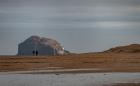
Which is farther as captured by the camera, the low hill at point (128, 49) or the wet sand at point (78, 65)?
the low hill at point (128, 49)

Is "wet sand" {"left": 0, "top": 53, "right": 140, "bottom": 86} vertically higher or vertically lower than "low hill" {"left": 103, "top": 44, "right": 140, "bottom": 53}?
lower

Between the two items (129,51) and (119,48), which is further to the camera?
(119,48)

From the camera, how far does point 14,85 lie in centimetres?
2889

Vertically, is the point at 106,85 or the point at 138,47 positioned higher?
the point at 138,47

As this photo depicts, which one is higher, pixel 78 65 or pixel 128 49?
pixel 128 49

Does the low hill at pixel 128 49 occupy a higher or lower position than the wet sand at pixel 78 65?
higher

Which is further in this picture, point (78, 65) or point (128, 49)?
point (128, 49)

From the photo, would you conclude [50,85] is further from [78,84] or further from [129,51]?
[129,51]

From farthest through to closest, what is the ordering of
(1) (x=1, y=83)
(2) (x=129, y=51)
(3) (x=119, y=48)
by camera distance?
(3) (x=119, y=48) → (2) (x=129, y=51) → (1) (x=1, y=83)

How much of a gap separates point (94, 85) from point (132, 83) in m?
2.96

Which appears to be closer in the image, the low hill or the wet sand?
the wet sand

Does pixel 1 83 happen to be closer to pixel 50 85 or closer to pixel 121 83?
pixel 50 85

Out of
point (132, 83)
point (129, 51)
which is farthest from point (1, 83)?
point (129, 51)

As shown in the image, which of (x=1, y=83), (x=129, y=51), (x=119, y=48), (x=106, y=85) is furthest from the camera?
(x=119, y=48)
